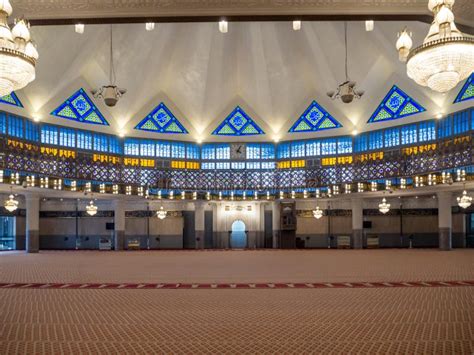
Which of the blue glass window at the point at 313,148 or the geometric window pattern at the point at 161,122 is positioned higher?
the geometric window pattern at the point at 161,122

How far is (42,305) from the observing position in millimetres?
7758

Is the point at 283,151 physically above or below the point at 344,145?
below

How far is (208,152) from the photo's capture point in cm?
3478

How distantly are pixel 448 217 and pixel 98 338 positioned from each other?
27.7 m

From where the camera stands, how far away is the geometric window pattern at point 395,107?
2894cm

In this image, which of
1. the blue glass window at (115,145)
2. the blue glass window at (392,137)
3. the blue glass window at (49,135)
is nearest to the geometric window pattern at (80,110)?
the blue glass window at (49,135)

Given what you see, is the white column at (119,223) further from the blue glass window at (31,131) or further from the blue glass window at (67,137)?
the blue glass window at (31,131)

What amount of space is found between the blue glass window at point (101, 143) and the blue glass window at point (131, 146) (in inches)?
56.0

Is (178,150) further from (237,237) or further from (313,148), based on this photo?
(313,148)

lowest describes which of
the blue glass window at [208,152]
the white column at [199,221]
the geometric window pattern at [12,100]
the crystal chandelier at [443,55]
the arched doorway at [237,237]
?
the arched doorway at [237,237]

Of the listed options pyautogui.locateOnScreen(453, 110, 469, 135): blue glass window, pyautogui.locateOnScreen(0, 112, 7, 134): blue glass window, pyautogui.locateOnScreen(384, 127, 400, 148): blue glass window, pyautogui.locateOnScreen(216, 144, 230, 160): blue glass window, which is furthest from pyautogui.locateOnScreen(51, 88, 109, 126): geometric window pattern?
pyautogui.locateOnScreen(453, 110, 469, 135): blue glass window

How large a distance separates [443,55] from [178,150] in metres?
27.6

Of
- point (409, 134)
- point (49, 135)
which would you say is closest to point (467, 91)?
point (409, 134)

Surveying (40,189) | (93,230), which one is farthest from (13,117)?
(93,230)
